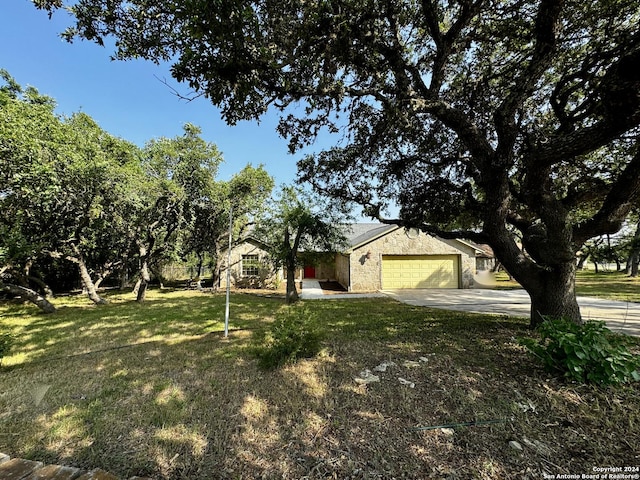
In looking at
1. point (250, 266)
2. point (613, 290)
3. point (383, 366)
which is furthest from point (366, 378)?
point (613, 290)

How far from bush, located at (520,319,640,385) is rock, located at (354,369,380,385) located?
2.03m

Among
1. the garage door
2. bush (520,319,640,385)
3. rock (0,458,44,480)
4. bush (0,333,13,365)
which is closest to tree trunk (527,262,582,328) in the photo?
bush (520,319,640,385)

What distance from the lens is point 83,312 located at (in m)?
9.25

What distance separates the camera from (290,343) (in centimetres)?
422

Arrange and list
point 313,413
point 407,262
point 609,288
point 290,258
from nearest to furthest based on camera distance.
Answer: point 313,413
point 290,258
point 609,288
point 407,262

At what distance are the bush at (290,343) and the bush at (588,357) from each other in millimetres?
3070

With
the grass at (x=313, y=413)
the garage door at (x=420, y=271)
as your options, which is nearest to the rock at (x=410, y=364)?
the grass at (x=313, y=413)

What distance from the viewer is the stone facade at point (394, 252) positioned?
15281 mm

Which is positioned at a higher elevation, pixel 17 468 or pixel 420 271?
pixel 420 271

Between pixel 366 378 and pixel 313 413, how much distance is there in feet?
3.48

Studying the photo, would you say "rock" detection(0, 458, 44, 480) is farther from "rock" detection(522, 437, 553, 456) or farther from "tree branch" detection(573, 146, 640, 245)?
"tree branch" detection(573, 146, 640, 245)

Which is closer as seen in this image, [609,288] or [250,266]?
[609,288]

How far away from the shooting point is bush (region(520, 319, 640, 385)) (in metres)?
2.90

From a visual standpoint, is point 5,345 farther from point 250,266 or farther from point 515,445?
point 250,266
